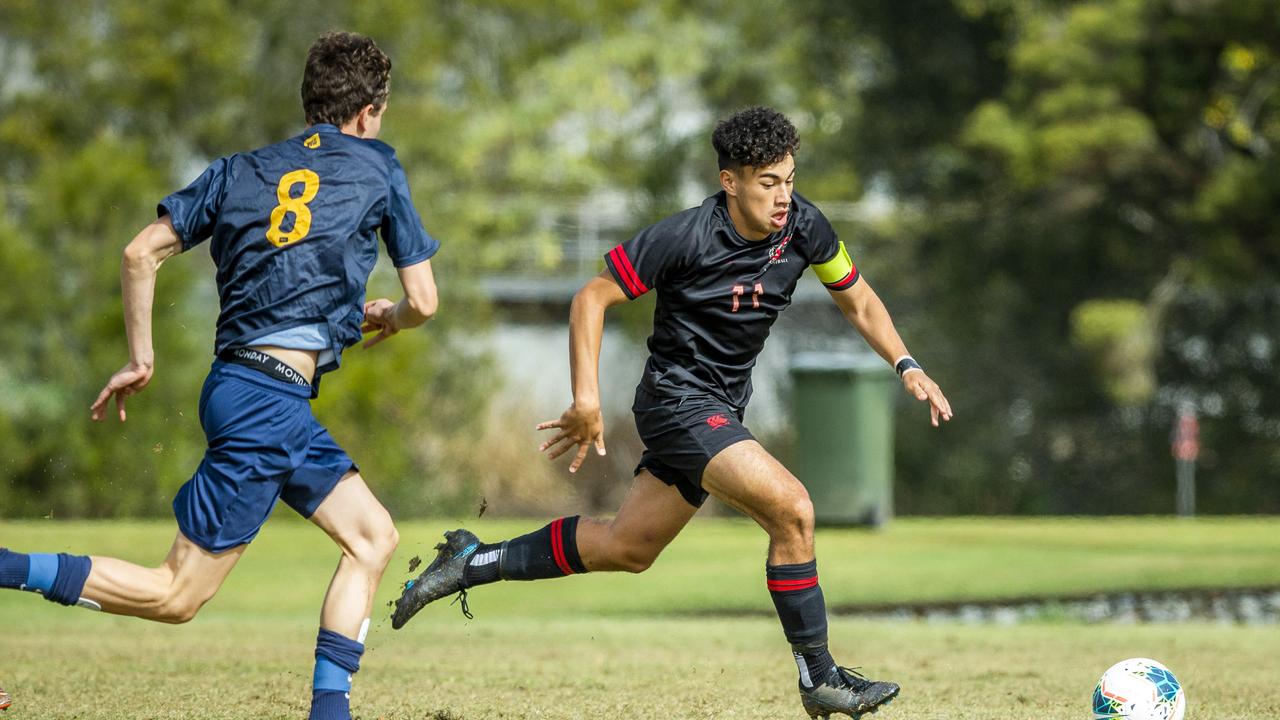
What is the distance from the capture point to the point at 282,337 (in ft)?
16.8

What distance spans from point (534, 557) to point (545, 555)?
51 mm

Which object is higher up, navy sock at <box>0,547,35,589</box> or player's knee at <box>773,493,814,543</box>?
player's knee at <box>773,493,814,543</box>

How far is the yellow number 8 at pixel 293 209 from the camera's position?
5.11 m

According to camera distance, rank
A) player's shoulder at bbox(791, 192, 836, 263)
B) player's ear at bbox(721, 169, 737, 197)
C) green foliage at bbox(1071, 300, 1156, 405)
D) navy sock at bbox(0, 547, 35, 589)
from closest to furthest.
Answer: navy sock at bbox(0, 547, 35, 589)
player's ear at bbox(721, 169, 737, 197)
player's shoulder at bbox(791, 192, 836, 263)
green foliage at bbox(1071, 300, 1156, 405)

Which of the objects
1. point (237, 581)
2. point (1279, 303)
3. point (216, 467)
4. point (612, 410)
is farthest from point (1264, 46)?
point (216, 467)

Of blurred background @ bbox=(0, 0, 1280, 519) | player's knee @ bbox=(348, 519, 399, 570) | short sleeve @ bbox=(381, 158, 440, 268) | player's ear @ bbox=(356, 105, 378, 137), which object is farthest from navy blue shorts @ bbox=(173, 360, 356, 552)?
blurred background @ bbox=(0, 0, 1280, 519)

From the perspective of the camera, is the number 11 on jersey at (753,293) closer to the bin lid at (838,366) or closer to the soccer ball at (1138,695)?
the soccer ball at (1138,695)

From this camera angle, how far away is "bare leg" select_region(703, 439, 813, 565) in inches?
221

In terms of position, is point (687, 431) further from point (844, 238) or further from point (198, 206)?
point (844, 238)

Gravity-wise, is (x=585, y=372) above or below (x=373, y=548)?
above

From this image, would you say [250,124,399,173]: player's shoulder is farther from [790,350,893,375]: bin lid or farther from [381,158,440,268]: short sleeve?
[790,350,893,375]: bin lid

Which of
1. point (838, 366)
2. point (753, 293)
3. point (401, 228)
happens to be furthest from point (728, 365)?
point (838, 366)

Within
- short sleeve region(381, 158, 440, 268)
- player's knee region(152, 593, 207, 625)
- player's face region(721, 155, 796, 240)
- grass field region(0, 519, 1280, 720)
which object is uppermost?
player's face region(721, 155, 796, 240)

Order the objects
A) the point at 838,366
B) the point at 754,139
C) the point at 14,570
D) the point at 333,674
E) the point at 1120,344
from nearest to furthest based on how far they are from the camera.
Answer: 1. the point at 14,570
2. the point at 333,674
3. the point at 754,139
4. the point at 838,366
5. the point at 1120,344
